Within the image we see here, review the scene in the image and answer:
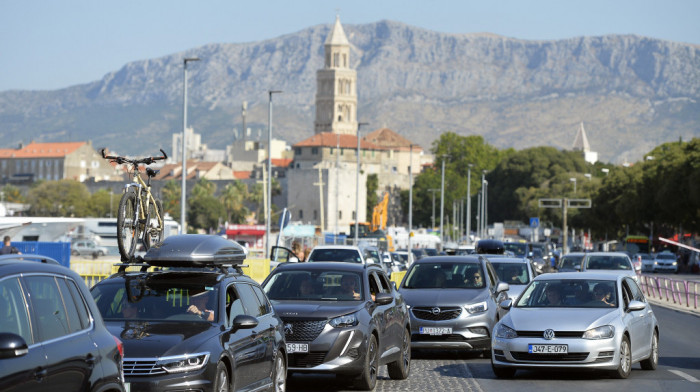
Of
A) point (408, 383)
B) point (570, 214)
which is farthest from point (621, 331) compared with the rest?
point (570, 214)

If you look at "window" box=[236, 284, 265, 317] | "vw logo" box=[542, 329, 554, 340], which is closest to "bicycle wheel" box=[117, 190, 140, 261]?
"window" box=[236, 284, 265, 317]

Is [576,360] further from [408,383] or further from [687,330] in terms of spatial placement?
[687,330]

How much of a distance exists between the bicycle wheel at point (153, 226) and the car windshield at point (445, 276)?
258 inches

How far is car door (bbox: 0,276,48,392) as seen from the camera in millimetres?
6621

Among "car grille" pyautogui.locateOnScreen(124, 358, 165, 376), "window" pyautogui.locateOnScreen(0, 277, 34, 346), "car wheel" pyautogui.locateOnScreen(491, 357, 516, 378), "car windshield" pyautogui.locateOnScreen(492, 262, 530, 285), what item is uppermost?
"window" pyautogui.locateOnScreen(0, 277, 34, 346)

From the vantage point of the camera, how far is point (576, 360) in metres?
15.8

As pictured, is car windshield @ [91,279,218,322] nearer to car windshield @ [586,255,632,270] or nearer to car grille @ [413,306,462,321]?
car grille @ [413,306,462,321]

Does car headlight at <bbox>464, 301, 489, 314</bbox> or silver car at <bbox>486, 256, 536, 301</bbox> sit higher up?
silver car at <bbox>486, 256, 536, 301</bbox>

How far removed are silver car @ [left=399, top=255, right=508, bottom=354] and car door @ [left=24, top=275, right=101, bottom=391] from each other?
1176 cm

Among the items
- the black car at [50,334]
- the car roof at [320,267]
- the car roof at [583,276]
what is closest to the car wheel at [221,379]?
the black car at [50,334]

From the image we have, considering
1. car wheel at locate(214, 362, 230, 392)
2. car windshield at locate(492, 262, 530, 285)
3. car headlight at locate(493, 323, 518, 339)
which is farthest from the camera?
car windshield at locate(492, 262, 530, 285)

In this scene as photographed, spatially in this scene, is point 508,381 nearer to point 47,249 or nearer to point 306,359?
point 306,359

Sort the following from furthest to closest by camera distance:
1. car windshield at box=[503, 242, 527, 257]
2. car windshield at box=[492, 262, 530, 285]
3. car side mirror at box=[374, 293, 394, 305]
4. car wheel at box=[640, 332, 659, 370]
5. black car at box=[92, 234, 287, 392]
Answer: car windshield at box=[503, 242, 527, 257], car windshield at box=[492, 262, 530, 285], car wheel at box=[640, 332, 659, 370], car side mirror at box=[374, 293, 394, 305], black car at box=[92, 234, 287, 392]

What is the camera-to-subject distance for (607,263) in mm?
34531
